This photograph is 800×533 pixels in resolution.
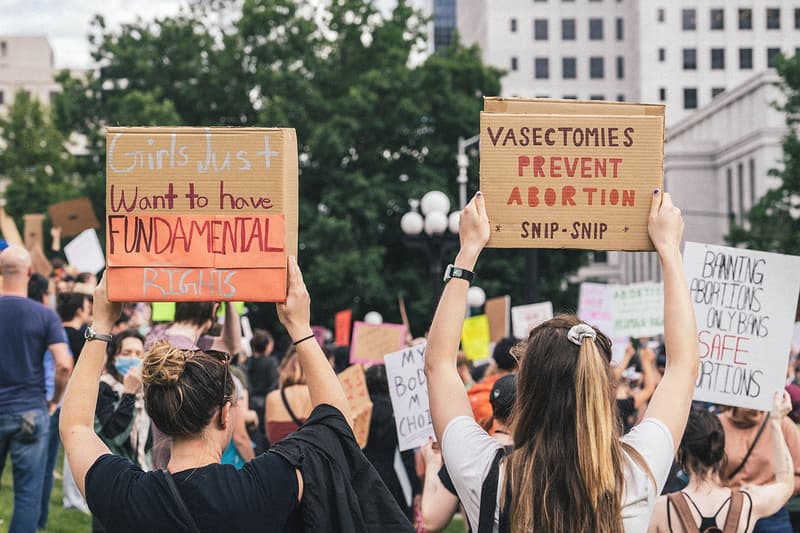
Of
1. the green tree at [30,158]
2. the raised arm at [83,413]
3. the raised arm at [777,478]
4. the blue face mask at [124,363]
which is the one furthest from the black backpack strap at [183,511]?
the green tree at [30,158]

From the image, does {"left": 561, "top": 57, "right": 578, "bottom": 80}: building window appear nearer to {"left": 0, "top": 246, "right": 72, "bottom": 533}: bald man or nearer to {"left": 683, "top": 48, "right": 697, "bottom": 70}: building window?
{"left": 683, "top": 48, "right": 697, "bottom": 70}: building window

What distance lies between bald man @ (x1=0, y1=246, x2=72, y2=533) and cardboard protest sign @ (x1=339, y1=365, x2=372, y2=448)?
1850 millimetres

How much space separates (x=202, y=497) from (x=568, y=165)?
156 centimetres

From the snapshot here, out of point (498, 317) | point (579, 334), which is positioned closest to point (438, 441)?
point (579, 334)

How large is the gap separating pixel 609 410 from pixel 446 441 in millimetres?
437

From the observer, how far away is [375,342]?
1092 centimetres

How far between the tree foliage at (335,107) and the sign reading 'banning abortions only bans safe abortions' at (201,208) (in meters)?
27.3

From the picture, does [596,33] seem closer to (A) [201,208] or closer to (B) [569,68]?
(B) [569,68]

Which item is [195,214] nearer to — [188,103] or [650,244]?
[650,244]

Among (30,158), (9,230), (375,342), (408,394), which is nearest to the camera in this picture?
(408,394)

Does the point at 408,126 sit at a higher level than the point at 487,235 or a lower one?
higher

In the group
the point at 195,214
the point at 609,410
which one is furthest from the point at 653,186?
the point at 195,214

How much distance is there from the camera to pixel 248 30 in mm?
34312

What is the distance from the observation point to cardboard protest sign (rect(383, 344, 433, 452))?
252 inches
